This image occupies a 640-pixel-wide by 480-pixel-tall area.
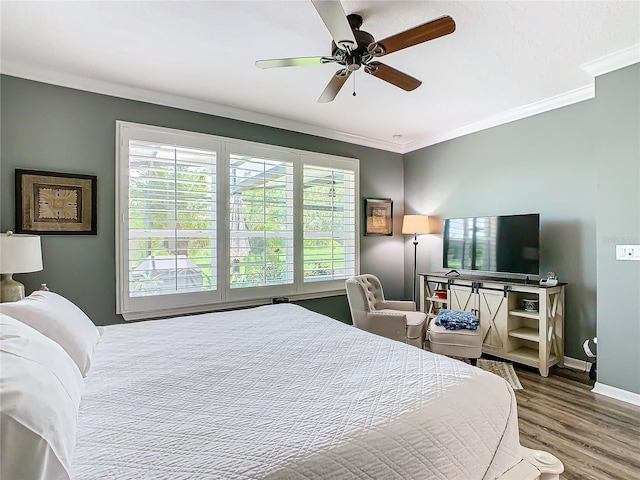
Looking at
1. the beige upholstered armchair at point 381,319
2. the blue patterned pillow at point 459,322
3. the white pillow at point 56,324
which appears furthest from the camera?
the beige upholstered armchair at point 381,319

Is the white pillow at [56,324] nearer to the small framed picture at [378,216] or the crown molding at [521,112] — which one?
the small framed picture at [378,216]

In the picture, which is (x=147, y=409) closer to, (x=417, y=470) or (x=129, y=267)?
(x=417, y=470)

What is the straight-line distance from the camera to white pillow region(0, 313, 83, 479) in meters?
0.70

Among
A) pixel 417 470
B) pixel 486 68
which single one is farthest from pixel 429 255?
pixel 417 470

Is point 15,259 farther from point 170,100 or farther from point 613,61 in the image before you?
point 613,61

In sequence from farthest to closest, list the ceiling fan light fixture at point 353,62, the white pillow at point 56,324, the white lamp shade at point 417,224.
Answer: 1. the white lamp shade at point 417,224
2. the ceiling fan light fixture at point 353,62
3. the white pillow at point 56,324

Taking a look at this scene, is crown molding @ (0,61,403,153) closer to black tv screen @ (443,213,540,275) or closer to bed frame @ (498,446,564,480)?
black tv screen @ (443,213,540,275)

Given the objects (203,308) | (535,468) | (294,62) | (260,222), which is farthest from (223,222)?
(535,468)

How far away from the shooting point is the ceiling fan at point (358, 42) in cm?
163

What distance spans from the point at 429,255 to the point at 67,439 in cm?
447

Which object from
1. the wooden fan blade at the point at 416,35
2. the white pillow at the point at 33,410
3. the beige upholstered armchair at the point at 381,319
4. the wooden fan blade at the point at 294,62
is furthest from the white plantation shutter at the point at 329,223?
the white pillow at the point at 33,410

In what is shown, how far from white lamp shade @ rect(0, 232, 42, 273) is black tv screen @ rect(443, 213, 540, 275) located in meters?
4.01

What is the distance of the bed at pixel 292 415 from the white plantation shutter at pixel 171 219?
1.42m

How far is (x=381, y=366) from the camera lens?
1.50 metres
